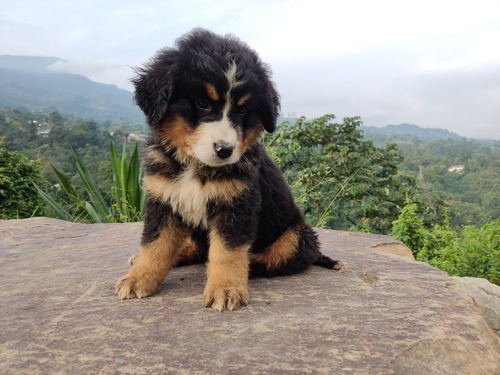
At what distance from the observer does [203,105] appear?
9.86 ft

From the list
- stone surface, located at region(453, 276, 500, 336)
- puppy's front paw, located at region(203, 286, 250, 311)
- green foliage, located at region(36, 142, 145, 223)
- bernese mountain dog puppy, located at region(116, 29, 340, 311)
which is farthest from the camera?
green foliage, located at region(36, 142, 145, 223)

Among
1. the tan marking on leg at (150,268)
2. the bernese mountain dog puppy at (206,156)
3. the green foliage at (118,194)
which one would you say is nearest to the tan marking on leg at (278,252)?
the bernese mountain dog puppy at (206,156)

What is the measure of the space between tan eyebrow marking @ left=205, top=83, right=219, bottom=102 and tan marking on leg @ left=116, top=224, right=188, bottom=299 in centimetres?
109

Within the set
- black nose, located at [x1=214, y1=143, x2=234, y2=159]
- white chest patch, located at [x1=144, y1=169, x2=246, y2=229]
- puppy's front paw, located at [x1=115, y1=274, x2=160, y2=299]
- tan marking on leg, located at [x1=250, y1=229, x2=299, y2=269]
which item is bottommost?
puppy's front paw, located at [x1=115, y1=274, x2=160, y2=299]

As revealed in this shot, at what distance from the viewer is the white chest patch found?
324cm

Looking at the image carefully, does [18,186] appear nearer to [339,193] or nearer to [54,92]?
[339,193]

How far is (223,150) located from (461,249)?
6.01 metres

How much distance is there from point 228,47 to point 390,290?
7.77 ft

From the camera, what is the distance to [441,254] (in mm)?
7449

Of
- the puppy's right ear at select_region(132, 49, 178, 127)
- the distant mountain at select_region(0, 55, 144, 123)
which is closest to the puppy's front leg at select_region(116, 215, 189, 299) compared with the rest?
the puppy's right ear at select_region(132, 49, 178, 127)

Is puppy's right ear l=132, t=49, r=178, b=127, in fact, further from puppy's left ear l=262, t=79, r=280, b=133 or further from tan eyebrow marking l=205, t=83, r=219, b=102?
puppy's left ear l=262, t=79, r=280, b=133

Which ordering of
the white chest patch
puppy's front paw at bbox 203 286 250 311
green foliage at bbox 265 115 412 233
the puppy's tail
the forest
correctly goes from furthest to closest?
green foliage at bbox 265 115 412 233, the forest, the puppy's tail, the white chest patch, puppy's front paw at bbox 203 286 250 311

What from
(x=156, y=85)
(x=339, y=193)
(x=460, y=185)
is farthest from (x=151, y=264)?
(x=460, y=185)

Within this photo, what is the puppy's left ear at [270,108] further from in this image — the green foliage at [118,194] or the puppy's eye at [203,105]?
the green foliage at [118,194]
